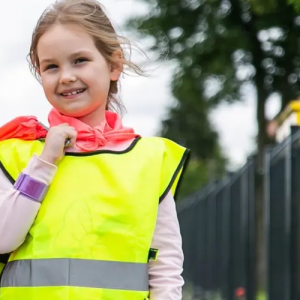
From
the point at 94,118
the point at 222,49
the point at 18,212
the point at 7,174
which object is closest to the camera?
the point at 18,212

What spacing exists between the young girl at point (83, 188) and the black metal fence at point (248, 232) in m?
4.06

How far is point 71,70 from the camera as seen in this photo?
310 centimetres

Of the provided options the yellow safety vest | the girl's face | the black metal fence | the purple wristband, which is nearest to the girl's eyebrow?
the girl's face

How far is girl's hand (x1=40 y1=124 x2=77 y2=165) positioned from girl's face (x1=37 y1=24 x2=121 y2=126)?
101mm

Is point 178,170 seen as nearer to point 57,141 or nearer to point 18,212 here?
point 57,141

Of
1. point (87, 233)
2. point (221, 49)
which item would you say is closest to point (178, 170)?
point (87, 233)

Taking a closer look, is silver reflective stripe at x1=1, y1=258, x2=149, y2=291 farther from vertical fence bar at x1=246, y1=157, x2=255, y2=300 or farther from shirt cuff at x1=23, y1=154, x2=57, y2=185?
vertical fence bar at x1=246, y1=157, x2=255, y2=300

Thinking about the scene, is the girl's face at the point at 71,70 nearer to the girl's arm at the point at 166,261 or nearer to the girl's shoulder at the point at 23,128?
the girl's shoulder at the point at 23,128

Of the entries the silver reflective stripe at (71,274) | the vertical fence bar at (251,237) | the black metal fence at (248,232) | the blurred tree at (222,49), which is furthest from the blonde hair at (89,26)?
the blurred tree at (222,49)

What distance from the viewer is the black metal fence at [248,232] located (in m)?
7.47

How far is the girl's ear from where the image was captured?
3.25m

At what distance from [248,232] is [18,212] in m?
8.46

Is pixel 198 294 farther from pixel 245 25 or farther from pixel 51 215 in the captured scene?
pixel 51 215

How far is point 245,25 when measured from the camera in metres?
17.3
